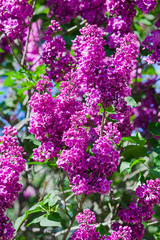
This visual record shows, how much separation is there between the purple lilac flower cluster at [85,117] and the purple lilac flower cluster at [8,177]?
13 cm

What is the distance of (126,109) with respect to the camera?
216 cm

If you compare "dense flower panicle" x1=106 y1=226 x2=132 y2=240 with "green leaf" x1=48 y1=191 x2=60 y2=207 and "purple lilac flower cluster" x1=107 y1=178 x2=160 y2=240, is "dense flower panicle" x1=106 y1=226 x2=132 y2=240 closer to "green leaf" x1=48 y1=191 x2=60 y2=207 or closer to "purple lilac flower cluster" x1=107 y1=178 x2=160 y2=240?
"purple lilac flower cluster" x1=107 y1=178 x2=160 y2=240

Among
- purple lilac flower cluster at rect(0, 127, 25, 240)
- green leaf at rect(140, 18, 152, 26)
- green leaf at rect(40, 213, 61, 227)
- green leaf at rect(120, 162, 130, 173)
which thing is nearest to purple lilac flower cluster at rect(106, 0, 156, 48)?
green leaf at rect(120, 162, 130, 173)

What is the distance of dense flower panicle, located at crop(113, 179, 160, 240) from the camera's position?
1.93 m

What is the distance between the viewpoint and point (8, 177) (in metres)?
A: 1.75

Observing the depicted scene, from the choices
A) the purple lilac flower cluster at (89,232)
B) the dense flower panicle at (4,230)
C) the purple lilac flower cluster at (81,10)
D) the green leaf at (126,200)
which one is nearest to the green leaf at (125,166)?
the green leaf at (126,200)

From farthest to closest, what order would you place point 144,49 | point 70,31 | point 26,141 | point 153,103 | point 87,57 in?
point 153,103, point 70,31, point 26,141, point 144,49, point 87,57

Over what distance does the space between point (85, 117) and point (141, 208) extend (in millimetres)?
629

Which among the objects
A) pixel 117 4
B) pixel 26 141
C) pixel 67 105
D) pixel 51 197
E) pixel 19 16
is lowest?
pixel 51 197

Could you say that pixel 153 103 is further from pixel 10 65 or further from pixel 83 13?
pixel 10 65

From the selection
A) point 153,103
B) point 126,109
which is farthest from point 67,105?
point 153,103

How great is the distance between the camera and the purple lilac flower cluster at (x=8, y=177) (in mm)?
1759

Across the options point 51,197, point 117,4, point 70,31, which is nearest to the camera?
point 51,197

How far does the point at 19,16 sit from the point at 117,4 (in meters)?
0.72
